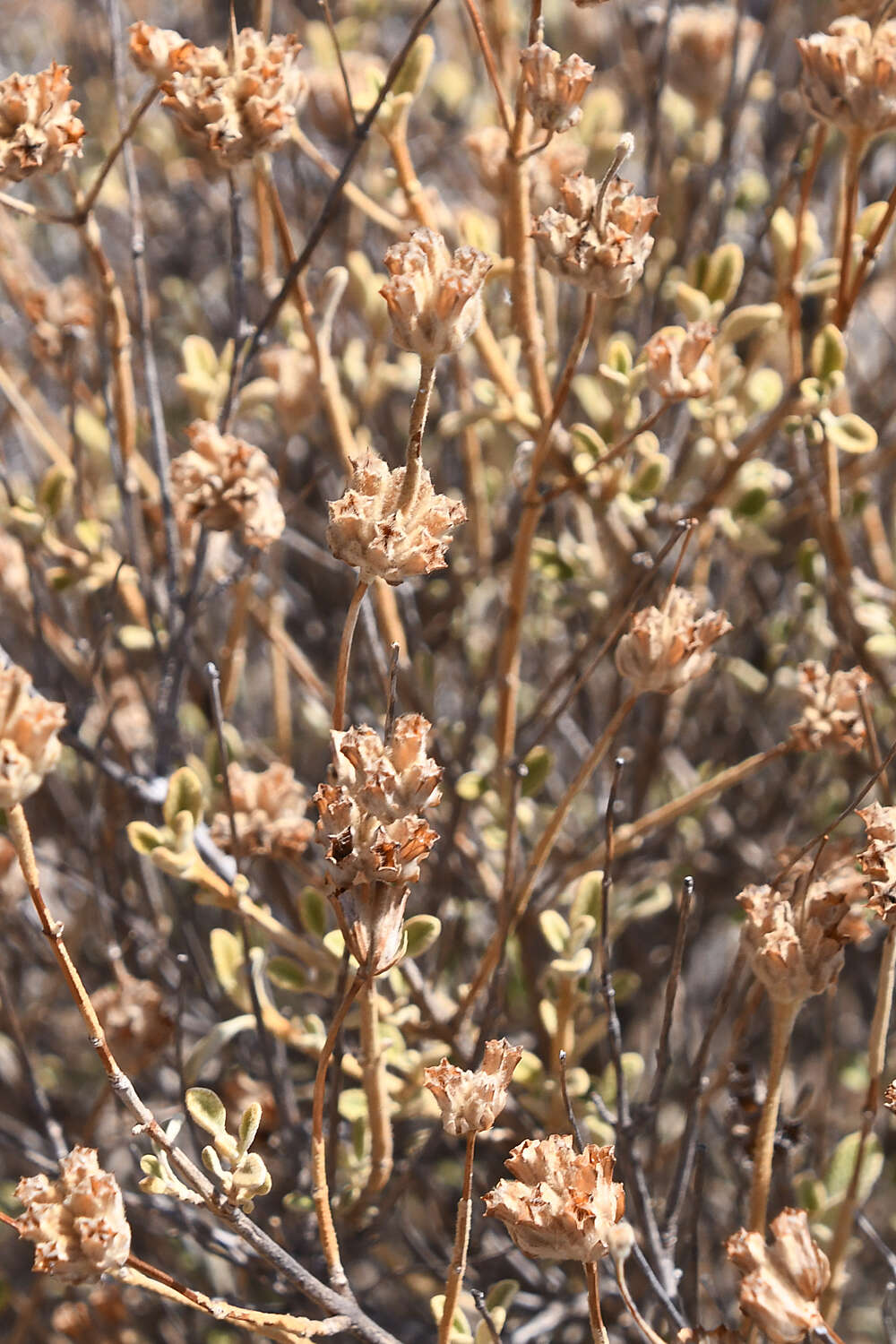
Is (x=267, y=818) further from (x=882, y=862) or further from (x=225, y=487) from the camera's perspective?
(x=882, y=862)

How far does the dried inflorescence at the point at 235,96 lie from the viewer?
1.02 metres

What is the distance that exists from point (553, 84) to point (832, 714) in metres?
0.53

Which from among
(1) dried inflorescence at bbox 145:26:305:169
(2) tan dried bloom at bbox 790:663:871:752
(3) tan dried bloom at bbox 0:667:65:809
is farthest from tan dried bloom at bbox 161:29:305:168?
(2) tan dried bloom at bbox 790:663:871:752

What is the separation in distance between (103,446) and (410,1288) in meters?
1.10

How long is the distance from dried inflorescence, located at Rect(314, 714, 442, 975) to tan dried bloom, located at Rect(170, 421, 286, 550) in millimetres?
367

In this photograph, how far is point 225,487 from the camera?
113 centimetres

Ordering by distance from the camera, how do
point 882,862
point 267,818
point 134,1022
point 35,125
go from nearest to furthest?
point 882,862
point 35,125
point 267,818
point 134,1022

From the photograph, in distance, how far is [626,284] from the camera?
964mm

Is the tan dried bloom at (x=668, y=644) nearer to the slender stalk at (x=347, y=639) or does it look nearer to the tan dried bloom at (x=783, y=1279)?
the slender stalk at (x=347, y=639)

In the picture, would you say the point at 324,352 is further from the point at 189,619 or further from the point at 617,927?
the point at 617,927

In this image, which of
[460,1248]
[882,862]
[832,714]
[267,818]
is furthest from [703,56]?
[460,1248]

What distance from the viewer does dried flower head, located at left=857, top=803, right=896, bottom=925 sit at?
2.80 feet

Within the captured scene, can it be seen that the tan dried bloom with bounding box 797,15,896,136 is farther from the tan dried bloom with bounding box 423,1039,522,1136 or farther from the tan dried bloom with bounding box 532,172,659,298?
the tan dried bloom with bounding box 423,1039,522,1136

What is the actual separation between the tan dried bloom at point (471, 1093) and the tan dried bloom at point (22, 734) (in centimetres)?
29
